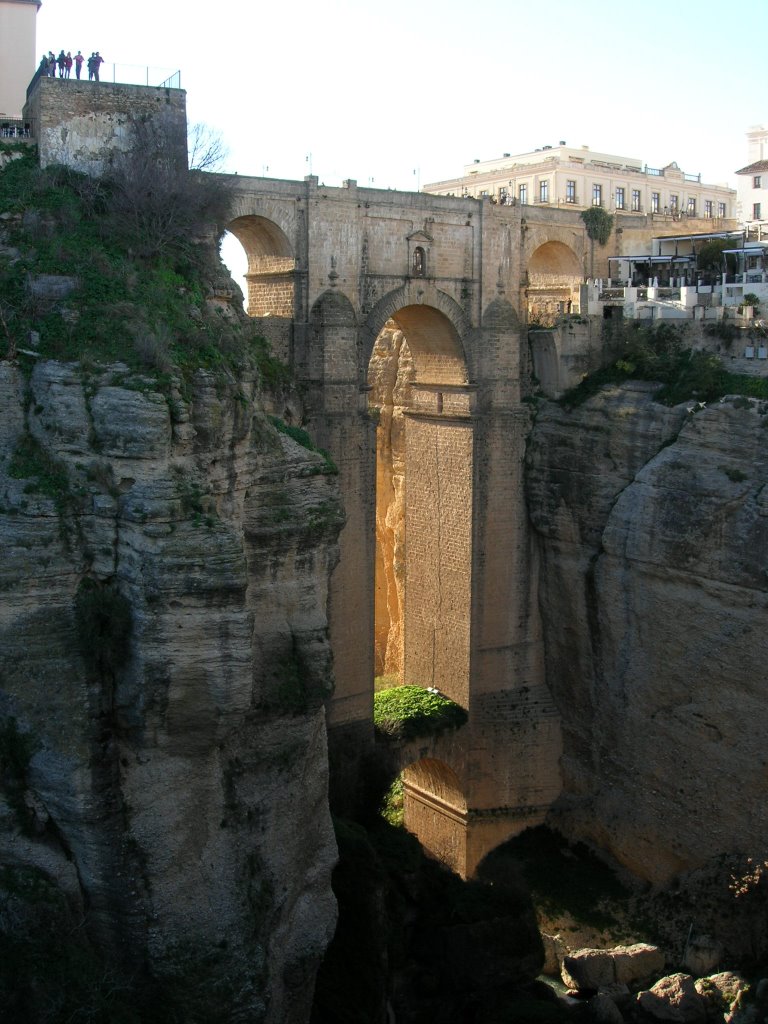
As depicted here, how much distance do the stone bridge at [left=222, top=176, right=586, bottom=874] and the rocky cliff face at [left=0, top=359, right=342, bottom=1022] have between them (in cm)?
947

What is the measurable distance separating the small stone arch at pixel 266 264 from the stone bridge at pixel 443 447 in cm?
4

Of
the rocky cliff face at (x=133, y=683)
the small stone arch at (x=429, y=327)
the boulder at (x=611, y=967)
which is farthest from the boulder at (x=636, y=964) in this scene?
the small stone arch at (x=429, y=327)

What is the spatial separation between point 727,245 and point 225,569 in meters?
20.0

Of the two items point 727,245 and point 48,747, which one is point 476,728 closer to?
point 727,245

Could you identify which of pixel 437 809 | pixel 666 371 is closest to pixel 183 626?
pixel 666 371

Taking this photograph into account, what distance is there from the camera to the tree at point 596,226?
30.6 m

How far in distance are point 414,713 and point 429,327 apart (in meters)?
8.37

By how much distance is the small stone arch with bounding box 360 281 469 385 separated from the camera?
2619cm

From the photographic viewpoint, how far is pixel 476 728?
28391 millimetres

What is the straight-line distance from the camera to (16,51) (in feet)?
87.7

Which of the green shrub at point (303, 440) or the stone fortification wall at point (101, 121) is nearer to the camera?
the green shrub at point (303, 440)

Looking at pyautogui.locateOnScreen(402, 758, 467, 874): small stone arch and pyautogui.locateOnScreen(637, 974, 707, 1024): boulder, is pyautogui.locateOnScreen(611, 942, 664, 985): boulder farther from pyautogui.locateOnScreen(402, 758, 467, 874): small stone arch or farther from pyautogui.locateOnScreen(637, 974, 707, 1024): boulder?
pyautogui.locateOnScreen(402, 758, 467, 874): small stone arch

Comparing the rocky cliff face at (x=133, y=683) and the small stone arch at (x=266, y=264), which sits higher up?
the small stone arch at (x=266, y=264)

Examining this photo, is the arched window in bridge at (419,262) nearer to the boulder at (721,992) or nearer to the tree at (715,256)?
the tree at (715,256)
